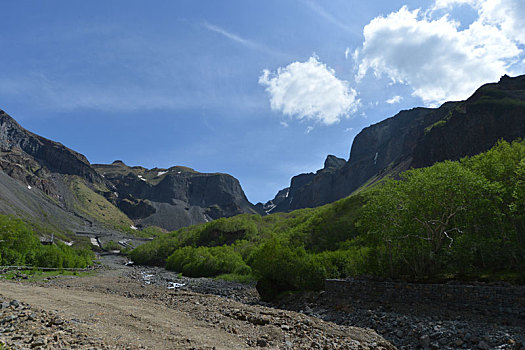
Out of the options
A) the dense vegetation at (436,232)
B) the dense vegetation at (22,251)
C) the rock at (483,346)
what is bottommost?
the dense vegetation at (22,251)

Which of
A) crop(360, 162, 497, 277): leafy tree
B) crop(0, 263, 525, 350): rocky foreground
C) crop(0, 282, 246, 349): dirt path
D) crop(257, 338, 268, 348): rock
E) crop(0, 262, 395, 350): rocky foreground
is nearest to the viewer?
crop(0, 262, 395, 350): rocky foreground

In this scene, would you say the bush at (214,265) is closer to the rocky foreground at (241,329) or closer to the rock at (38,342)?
the rocky foreground at (241,329)

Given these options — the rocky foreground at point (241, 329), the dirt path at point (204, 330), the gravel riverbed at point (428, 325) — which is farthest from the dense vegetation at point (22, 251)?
the gravel riverbed at point (428, 325)

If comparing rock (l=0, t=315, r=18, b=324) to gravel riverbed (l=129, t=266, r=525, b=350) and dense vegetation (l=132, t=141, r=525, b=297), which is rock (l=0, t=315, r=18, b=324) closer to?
gravel riverbed (l=129, t=266, r=525, b=350)

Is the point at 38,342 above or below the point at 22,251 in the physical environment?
above

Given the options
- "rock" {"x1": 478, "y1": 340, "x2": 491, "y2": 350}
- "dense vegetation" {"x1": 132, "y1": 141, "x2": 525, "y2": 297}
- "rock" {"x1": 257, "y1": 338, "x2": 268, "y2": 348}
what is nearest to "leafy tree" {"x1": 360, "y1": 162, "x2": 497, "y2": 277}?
"dense vegetation" {"x1": 132, "y1": 141, "x2": 525, "y2": 297}

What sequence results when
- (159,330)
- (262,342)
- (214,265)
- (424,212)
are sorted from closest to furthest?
1. (159,330)
2. (262,342)
3. (424,212)
4. (214,265)

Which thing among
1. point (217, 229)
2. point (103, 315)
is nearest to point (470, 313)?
Answer: point (103, 315)

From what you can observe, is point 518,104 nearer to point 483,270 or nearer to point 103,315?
point 483,270

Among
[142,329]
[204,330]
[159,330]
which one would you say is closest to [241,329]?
[204,330]

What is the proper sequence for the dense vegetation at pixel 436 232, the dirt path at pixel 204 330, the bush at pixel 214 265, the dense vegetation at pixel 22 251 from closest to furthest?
the dirt path at pixel 204 330
the dense vegetation at pixel 436 232
the dense vegetation at pixel 22 251
the bush at pixel 214 265

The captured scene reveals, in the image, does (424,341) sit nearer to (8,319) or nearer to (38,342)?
(38,342)

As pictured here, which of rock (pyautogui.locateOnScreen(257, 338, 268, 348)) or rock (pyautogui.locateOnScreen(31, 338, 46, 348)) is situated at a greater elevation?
rock (pyautogui.locateOnScreen(31, 338, 46, 348))

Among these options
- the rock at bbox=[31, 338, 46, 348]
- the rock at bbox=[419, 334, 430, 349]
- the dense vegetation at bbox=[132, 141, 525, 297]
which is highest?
the dense vegetation at bbox=[132, 141, 525, 297]
